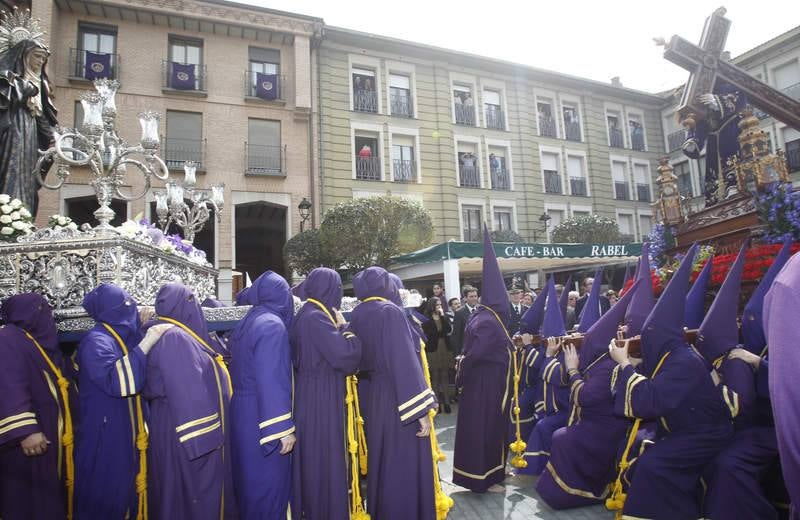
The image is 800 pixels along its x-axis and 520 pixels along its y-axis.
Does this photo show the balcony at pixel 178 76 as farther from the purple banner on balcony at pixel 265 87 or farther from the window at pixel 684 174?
the window at pixel 684 174

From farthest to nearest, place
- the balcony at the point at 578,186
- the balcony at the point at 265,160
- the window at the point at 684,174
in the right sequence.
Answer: the window at the point at 684,174, the balcony at the point at 578,186, the balcony at the point at 265,160

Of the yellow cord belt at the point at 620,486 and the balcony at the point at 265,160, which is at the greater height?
the balcony at the point at 265,160

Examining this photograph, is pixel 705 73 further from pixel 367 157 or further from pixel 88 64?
pixel 88 64

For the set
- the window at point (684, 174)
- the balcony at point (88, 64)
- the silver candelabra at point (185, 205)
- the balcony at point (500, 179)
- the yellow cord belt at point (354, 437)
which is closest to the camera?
the yellow cord belt at point (354, 437)

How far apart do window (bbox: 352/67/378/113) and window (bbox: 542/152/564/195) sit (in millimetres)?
9001

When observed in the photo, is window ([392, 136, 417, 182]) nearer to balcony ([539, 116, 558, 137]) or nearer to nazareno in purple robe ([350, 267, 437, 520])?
balcony ([539, 116, 558, 137])

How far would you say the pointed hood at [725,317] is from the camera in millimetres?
3553

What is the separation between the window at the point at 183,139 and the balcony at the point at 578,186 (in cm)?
1721

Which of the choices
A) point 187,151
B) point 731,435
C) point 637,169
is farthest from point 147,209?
point 637,169

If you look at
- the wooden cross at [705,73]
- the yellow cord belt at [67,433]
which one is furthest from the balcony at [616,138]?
the yellow cord belt at [67,433]

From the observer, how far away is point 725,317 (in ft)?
11.8

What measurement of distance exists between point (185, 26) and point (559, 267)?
16.7m

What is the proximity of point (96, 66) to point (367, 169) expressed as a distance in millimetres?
10213

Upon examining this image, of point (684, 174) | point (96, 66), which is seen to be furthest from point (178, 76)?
point (684, 174)
